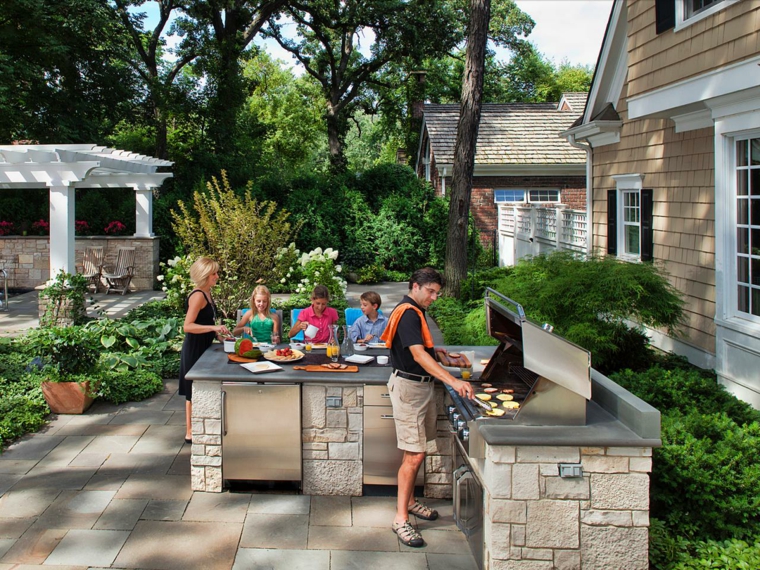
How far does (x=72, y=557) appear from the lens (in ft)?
15.3

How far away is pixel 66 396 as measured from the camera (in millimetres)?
7758

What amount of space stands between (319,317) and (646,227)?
5.71m

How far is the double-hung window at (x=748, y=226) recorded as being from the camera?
7.40 meters

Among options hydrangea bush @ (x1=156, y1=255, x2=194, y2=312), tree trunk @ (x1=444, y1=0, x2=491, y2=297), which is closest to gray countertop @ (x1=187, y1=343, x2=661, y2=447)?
hydrangea bush @ (x1=156, y1=255, x2=194, y2=312)

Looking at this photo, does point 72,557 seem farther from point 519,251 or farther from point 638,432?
point 519,251

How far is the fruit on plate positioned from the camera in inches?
241

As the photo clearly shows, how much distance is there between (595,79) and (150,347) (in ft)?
29.3

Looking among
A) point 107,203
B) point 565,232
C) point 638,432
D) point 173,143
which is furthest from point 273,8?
point 638,432

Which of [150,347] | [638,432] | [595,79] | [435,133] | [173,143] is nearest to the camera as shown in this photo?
[638,432]

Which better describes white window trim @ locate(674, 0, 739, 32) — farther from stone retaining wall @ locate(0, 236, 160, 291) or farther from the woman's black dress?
stone retaining wall @ locate(0, 236, 160, 291)

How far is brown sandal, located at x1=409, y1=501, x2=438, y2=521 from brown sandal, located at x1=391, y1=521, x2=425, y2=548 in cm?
31

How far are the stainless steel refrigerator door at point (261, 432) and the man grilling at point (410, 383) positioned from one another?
925 millimetres

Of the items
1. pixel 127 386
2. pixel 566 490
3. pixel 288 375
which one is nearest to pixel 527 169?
pixel 127 386

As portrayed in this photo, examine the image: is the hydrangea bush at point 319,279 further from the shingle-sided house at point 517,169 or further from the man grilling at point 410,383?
the shingle-sided house at point 517,169
